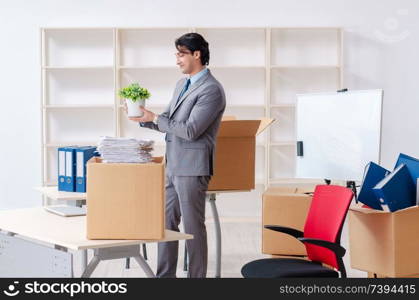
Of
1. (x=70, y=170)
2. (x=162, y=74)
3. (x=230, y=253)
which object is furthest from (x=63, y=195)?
(x=162, y=74)

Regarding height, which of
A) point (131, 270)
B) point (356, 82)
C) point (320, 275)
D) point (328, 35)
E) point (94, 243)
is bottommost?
point (131, 270)

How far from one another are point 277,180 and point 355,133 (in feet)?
9.39

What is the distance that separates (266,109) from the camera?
7441mm

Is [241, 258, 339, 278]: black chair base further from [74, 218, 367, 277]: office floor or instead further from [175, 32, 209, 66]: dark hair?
[74, 218, 367, 277]: office floor

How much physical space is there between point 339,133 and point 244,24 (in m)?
3.07

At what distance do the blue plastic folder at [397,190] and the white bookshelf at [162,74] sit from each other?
3.93m

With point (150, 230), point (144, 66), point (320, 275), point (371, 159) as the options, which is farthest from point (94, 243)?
point (144, 66)

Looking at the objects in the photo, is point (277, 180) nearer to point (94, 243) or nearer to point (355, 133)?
point (355, 133)

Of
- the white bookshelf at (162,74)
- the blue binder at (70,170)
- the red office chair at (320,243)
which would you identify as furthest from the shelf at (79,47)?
the red office chair at (320,243)

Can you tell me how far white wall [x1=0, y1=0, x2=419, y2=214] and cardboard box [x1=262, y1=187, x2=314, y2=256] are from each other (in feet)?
11.4

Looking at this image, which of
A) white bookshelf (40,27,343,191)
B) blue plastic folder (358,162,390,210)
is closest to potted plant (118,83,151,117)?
blue plastic folder (358,162,390,210)

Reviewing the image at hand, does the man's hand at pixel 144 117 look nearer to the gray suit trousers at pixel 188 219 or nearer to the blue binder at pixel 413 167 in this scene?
the gray suit trousers at pixel 188 219

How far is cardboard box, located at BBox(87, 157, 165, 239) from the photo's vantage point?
301cm

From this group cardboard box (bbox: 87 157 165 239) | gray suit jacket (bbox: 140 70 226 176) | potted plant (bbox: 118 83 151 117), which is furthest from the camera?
gray suit jacket (bbox: 140 70 226 176)
